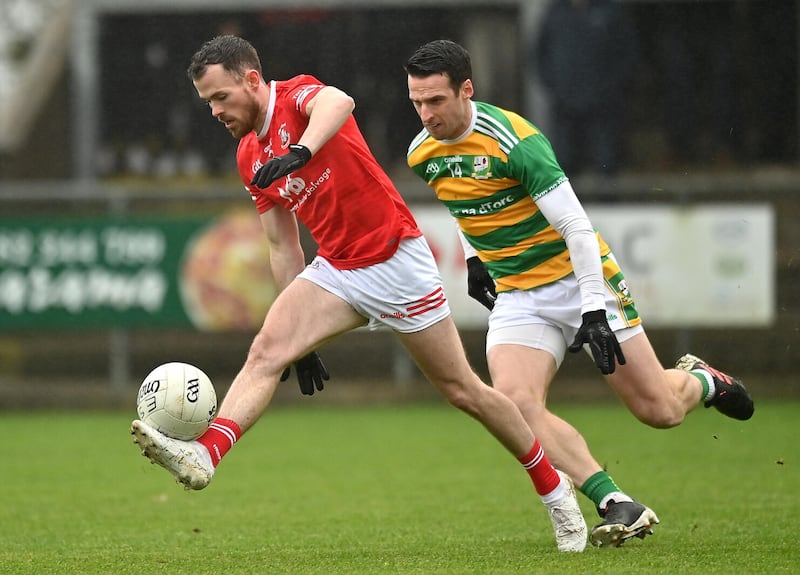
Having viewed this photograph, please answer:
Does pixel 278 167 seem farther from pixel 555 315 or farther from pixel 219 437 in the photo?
pixel 555 315

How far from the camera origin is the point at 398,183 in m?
14.3

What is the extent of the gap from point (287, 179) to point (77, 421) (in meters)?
7.38

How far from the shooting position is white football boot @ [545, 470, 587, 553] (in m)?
6.39

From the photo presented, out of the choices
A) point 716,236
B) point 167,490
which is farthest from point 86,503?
point 716,236

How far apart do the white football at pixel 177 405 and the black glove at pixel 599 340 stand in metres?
1.57

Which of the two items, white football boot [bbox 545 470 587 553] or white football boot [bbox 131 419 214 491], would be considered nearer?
white football boot [bbox 131 419 214 491]

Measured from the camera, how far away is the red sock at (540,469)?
645cm

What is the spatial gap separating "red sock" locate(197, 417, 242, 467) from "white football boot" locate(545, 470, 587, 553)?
59.4 inches

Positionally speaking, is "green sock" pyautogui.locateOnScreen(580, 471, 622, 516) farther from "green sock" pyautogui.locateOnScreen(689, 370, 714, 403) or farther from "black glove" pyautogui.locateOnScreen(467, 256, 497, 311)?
"black glove" pyautogui.locateOnScreen(467, 256, 497, 311)

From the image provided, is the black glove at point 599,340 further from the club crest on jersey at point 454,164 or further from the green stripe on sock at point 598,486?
the club crest on jersey at point 454,164

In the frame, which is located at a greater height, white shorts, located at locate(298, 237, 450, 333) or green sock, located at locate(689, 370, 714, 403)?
white shorts, located at locate(298, 237, 450, 333)

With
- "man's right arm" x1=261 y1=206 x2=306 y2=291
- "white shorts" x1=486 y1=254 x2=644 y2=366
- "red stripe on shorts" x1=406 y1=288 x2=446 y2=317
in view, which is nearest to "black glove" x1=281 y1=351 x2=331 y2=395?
"man's right arm" x1=261 y1=206 x2=306 y2=291

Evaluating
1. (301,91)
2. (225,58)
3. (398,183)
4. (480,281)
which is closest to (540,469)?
(480,281)

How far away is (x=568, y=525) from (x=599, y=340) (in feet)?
2.79
